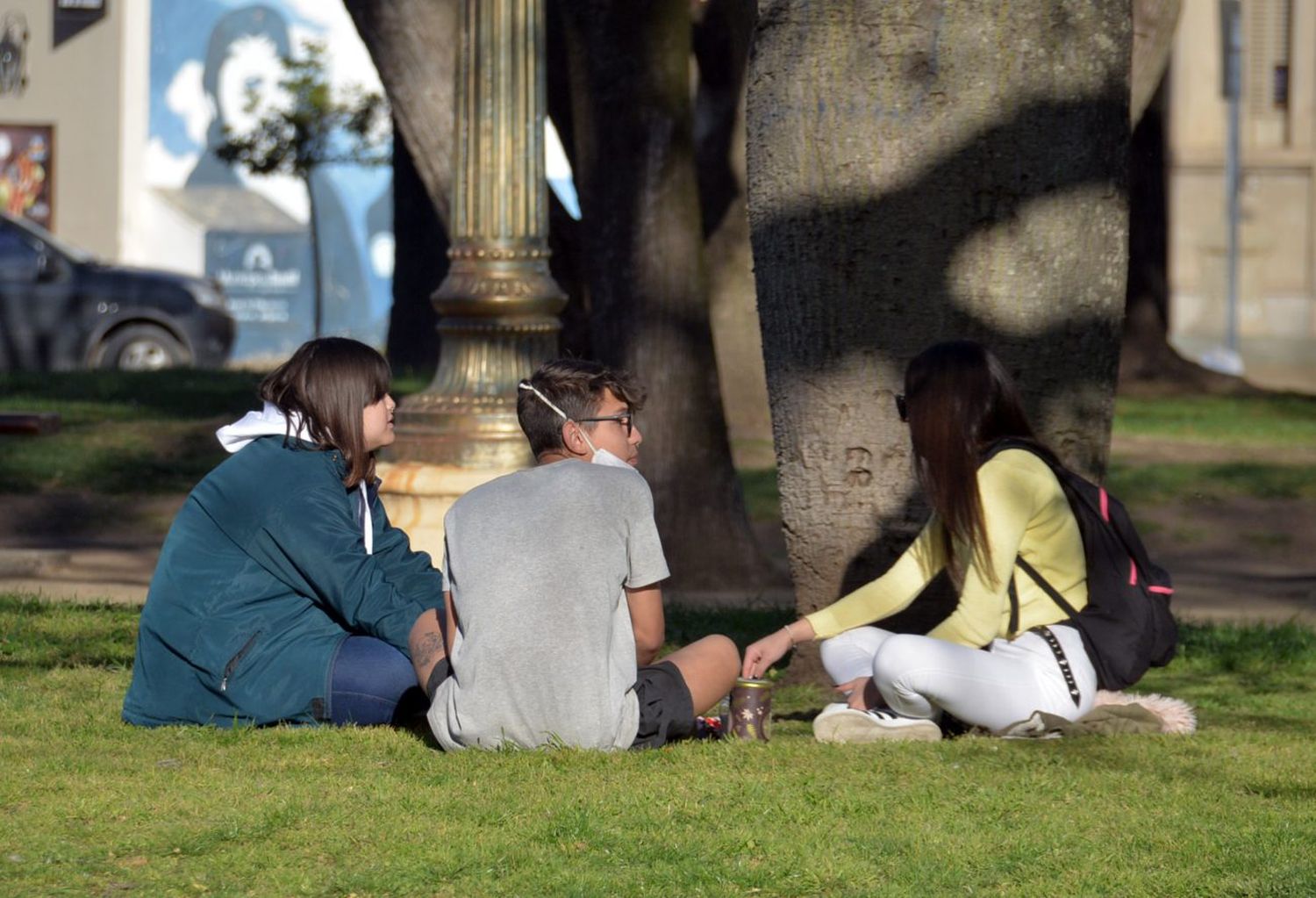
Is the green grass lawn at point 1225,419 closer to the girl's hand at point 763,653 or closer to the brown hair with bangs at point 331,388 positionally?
the girl's hand at point 763,653

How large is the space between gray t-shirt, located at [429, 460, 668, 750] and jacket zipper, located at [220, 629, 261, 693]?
0.74m

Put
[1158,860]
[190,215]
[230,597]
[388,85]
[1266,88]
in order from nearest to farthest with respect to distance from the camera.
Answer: [1158,860] < [230,597] < [388,85] < [1266,88] < [190,215]

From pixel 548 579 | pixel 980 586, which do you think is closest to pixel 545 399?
pixel 548 579

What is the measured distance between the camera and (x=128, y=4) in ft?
128

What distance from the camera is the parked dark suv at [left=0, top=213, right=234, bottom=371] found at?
1833cm

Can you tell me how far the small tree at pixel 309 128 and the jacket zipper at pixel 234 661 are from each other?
23.4 m

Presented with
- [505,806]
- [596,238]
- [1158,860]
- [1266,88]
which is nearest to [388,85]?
[596,238]

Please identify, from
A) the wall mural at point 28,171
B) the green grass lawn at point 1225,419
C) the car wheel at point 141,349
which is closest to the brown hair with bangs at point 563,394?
the green grass lawn at point 1225,419

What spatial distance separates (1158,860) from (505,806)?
1431mm

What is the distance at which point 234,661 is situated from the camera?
17.3ft

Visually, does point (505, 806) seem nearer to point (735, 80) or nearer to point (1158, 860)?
point (1158, 860)

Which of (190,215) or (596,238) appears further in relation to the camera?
(190,215)

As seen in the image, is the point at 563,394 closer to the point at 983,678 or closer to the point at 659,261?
the point at 983,678

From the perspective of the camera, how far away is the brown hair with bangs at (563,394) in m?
4.96
